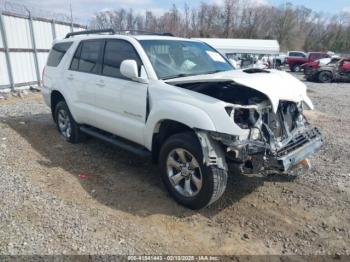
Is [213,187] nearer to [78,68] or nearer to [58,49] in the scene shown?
[78,68]

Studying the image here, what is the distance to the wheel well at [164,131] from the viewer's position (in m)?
3.71

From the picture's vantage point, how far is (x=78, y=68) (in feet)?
17.5

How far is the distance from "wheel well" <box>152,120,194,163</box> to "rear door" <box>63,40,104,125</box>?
1.42 m

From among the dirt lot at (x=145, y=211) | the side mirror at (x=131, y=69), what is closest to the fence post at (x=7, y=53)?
the dirt lot at (x=145, y=211)

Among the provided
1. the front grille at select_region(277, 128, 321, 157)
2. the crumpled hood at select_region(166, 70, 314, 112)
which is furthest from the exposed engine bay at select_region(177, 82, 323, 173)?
the crumpled hood at select_region(166, 70, 314, 112)

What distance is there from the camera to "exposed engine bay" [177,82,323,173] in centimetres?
321

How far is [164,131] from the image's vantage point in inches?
152

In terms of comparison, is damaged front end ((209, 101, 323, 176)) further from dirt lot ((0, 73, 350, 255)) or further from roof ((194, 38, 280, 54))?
roof ((194, 38, 280, 54))

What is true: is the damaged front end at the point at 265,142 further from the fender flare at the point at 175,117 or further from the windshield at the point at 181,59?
the windshield at the point at 181,59

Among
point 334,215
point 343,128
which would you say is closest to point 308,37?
point 343,128

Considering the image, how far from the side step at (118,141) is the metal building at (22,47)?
781 centimetres

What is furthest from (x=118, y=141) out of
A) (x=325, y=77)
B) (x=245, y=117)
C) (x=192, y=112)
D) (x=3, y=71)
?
(x=325, y=77)

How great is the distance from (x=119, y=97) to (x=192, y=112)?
1385mm

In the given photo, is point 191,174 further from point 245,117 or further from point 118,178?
point 118,178
